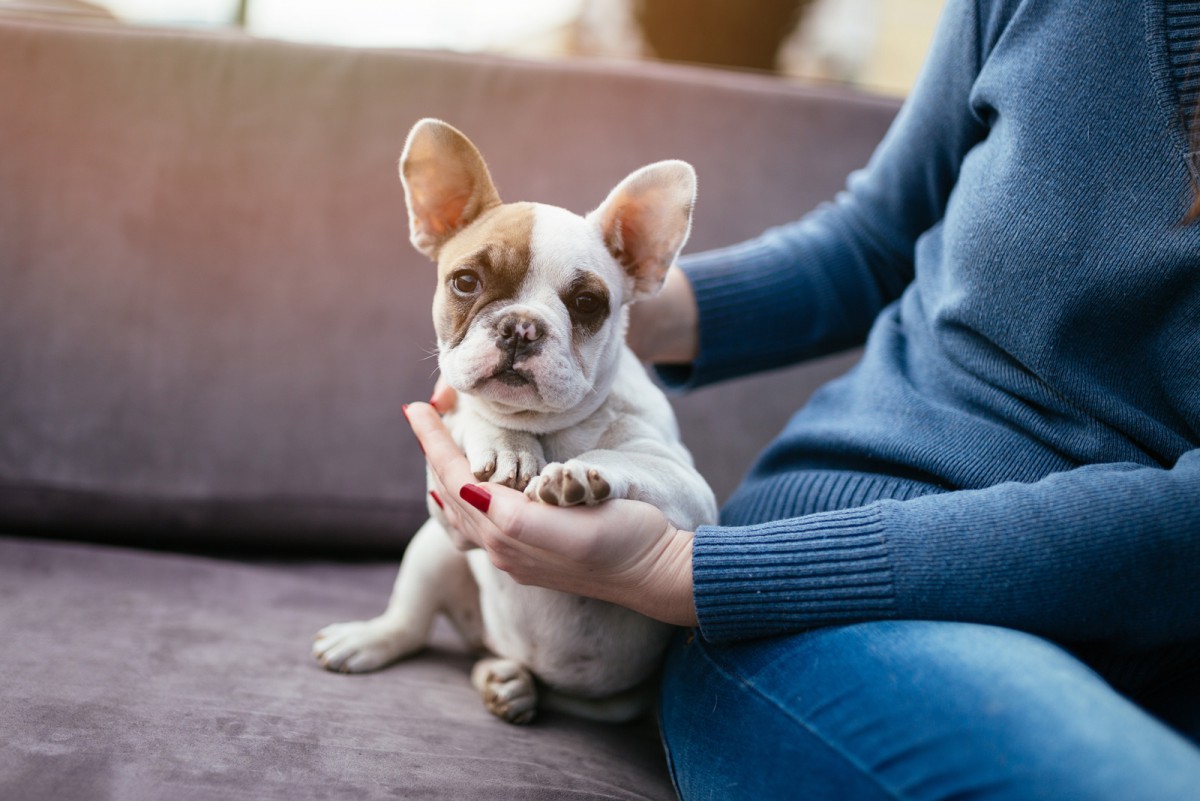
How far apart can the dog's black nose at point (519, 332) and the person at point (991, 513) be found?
0.16m

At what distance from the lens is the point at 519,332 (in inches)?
37.8

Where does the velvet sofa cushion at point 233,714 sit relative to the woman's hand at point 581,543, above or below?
below

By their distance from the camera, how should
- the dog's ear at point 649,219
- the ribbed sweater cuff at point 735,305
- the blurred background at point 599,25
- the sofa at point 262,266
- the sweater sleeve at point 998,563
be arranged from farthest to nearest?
the blurred background at point 599,25 < the sofa at point 262,266 < the ribbed sweater cuff at point 735,305 < the dog's ear at point 649,219 < the sweater sleeve at point 998,563

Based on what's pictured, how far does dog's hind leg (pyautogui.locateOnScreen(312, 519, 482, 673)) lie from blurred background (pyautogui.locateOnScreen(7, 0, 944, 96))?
1569 millimetres

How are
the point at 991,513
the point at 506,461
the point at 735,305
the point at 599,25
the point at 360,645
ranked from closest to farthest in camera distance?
the point at 991,513 < the point at 506,461 < the point at 360,645 < the point at 735,305 < the point at 599,25

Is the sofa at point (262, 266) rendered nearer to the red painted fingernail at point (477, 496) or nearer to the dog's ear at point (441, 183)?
the dog's ear at point (441, 183)

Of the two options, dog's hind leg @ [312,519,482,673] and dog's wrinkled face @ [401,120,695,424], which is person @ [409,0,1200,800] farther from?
dog's hind leg @ [312,519,482,673]

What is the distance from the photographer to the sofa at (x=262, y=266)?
1.60 m

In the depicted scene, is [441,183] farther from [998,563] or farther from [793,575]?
[998,563]

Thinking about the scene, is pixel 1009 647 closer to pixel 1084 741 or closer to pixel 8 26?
pixel 1084 741

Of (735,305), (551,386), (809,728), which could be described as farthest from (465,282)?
(809,728)

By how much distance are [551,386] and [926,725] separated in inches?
18.9

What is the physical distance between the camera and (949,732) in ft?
2.45

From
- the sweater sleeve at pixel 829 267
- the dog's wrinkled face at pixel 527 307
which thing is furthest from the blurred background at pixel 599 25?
the dog's wrinkled face at pixel 527 307
